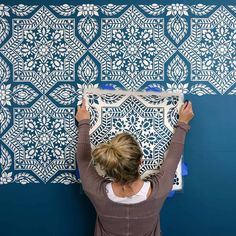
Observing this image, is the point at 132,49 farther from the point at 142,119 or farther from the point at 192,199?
the point at 192,199

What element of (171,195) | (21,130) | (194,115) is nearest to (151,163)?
(171,195)

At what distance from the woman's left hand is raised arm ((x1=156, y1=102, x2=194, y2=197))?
37 centimetres

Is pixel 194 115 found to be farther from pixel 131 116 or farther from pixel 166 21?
pixel 166 21

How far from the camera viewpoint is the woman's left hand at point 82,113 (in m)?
1.39

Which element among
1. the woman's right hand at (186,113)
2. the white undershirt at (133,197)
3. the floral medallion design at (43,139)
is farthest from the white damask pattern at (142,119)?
the white undershirt at (133,197)

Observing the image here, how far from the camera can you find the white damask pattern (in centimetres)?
140

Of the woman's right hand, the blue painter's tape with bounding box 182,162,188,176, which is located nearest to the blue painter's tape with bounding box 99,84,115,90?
the woman's right hand

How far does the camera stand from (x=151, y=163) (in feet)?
4.62

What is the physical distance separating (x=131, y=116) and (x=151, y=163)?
216mm

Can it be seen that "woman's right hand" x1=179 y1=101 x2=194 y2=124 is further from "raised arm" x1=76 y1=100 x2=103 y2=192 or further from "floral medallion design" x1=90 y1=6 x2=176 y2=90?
"raised arm" x1=76 y1=100 x2=103 y2=192

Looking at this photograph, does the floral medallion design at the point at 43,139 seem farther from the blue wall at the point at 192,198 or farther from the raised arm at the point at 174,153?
the raised arm at the point at 174,153

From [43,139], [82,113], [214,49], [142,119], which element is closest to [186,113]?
[142,119]

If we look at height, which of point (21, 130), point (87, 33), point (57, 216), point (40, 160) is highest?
point (87, 33)

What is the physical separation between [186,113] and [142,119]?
0.18 metres
